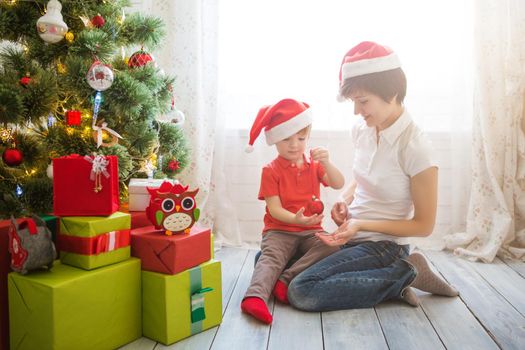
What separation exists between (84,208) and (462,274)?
1436 millimetres

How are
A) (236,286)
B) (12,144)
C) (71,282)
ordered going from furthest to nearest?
(236,286)
(12,144)
(71,282)

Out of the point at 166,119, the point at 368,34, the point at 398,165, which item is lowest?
the point at 398,165

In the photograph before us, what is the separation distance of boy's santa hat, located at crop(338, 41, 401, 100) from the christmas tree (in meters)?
0.68

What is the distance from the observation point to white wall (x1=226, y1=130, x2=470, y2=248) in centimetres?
233

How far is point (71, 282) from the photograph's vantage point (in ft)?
3.79

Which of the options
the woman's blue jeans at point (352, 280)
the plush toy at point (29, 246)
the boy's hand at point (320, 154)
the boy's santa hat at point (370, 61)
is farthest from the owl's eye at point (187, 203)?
the boy's santa hat at point (370, 61)

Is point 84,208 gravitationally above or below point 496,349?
above

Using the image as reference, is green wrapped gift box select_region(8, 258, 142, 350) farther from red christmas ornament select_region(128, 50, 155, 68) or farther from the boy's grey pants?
red christmas ornament select_region(128, 50, 155, 68)

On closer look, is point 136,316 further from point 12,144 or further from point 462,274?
point 462,274

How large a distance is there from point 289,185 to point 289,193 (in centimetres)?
3

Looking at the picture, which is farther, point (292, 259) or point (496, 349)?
point (292, 259)

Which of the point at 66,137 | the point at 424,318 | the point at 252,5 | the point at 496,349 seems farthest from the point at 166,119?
the point at 496,349

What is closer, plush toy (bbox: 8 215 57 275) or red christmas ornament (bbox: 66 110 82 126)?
plush toy (bbox: 8 215 57 275)

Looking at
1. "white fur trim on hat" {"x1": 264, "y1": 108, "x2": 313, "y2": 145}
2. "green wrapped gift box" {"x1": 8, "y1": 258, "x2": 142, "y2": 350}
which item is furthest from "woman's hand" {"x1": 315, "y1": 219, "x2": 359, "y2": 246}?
"green wrapped gift box" {"x1": 8, "y1": 258, "x2": 142, "y2": 350}
